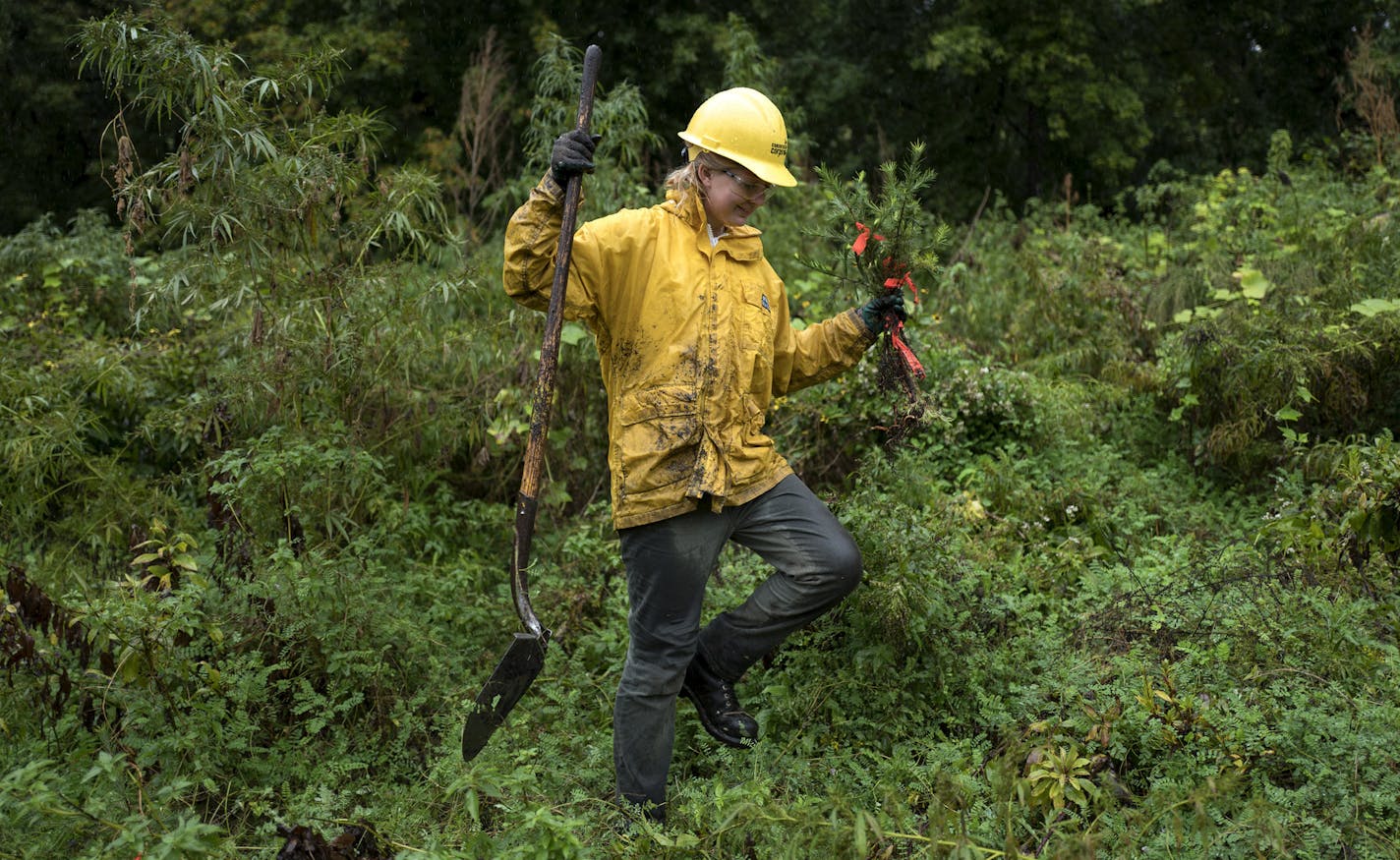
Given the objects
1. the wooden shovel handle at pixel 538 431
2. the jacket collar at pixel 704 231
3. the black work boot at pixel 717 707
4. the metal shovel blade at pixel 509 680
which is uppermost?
the jacket collar at pixel 704 231

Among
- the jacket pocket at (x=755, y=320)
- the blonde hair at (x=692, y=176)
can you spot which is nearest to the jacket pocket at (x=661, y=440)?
the jacket pocket at (x=755, y=320)

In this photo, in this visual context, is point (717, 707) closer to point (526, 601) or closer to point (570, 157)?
point (526, 601)

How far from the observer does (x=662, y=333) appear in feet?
10.5

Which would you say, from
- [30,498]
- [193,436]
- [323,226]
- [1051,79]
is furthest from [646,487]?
[1051,79]

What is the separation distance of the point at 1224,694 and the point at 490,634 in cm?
278

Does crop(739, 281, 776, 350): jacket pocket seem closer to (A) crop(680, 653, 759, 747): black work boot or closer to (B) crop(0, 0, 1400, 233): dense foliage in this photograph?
(A) crop(680, 653, 759, 747): black work boot

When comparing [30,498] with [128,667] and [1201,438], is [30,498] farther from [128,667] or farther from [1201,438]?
[1201,438]

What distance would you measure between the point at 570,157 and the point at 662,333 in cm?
55

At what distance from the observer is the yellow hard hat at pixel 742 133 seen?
10.6ft

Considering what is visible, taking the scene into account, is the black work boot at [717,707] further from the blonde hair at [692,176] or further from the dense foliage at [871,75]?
the dense foliage at [871,75]

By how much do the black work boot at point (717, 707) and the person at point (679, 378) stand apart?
31 cm

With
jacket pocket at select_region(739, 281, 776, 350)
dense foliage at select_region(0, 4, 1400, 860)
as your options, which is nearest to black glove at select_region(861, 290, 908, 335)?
dense foliage at select_region(0, 4, 1400, 860)

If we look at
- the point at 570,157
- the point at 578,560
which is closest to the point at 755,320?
the point at 570,157

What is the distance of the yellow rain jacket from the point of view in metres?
3.18
